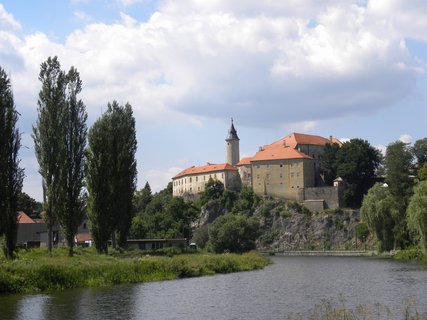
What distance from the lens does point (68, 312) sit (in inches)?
1032

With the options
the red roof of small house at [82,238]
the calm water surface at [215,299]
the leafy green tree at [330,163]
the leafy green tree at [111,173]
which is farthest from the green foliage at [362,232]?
the calm water surface at [215,299]

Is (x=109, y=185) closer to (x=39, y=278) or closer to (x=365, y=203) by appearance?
(x=39, y=278)

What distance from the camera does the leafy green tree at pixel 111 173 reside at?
50688 mm

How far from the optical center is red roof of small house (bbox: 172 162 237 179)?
14507 cm

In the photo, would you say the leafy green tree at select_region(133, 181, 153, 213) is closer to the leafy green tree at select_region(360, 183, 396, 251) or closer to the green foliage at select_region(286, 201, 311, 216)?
the green foliage at select_region(286, 201, 311, 216)

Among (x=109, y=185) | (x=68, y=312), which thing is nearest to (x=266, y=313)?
(x=68, y=312)

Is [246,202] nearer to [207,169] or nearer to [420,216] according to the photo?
[207,169]

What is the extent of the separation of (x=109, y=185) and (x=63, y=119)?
7734 mm

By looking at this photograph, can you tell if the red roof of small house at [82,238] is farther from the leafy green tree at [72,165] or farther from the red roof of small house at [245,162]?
the red roof of small house at [245,162]

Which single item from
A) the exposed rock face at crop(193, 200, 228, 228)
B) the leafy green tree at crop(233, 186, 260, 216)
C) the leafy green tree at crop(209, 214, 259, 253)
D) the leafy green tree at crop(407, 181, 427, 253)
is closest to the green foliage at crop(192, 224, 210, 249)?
the leafy green tree at crop(209, 214, 259, 253)

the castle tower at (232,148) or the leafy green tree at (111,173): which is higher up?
the castle tower at (232,148)

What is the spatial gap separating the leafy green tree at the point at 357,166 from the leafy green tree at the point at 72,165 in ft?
253

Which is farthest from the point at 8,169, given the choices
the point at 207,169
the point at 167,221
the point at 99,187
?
the point at 207,169

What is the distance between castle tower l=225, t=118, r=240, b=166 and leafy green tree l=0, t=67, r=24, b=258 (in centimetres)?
11213
